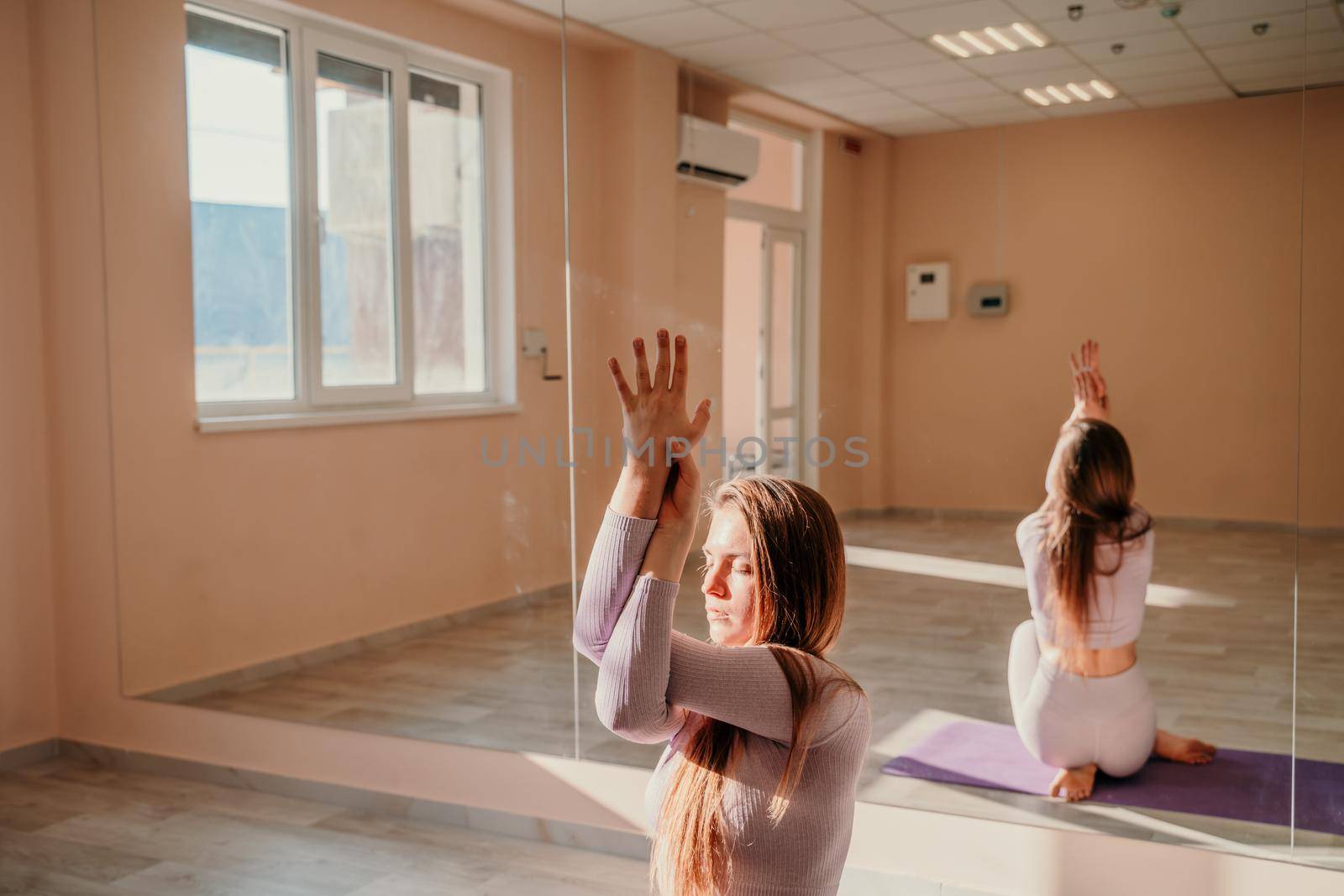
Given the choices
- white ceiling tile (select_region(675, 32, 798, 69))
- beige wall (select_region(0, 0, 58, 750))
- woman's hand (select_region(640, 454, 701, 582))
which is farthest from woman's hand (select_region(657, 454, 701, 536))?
beige wall (select_region(0, 0, 58, 750))

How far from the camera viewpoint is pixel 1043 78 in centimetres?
271

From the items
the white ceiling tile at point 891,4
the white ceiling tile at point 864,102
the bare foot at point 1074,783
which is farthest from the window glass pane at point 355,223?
the bare foot at point 1074,783

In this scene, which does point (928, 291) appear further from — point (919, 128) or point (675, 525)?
point (675, 525)

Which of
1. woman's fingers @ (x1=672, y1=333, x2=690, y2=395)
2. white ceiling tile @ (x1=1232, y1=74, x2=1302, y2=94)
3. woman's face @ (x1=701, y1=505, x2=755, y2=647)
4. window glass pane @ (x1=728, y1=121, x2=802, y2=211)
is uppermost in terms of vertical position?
white ceiling tile @ (x1=1232, y1=74, x2=1302, y2=94)

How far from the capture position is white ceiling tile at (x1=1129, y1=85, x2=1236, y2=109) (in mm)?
2564

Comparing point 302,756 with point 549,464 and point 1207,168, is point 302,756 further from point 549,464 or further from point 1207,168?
point 1207,168

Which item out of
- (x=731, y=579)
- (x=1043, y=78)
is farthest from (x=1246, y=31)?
(x=731, y=579)

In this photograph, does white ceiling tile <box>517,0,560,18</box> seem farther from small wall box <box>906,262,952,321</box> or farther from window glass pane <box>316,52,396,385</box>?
small wall box <box>906,262,952,321</box>

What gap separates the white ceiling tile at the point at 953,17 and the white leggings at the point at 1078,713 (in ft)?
4.41

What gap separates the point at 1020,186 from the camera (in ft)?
9.17

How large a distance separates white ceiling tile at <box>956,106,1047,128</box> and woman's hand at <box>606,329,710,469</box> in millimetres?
1737

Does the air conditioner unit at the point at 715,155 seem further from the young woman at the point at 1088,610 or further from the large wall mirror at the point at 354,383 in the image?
the young woman at the point at 1088,610

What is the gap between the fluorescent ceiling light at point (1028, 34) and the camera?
2.68 metres

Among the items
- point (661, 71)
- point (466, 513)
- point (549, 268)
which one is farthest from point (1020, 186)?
point (466, 513)
